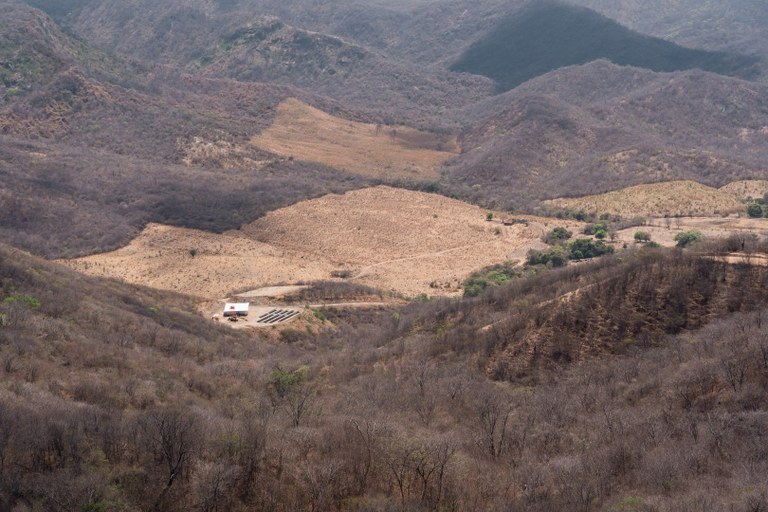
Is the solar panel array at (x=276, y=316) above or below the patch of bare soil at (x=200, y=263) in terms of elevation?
below

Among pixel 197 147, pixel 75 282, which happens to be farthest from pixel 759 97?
pixel 75 282

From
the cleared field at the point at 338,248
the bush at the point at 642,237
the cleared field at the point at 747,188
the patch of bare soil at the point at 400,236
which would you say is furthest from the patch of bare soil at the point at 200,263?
the cleared field at the point at 747,188

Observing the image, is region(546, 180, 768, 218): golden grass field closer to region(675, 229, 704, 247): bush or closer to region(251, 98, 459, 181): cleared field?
region(675, 229, 704, 247): bush

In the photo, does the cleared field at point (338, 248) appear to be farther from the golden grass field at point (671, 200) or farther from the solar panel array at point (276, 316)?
the golden grass field at point (671, 200)

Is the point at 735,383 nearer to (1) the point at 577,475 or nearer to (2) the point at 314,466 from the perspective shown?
(1) the point at 577,475

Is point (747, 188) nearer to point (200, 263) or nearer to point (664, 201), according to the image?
point (664, 201)

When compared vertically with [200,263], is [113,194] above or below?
above

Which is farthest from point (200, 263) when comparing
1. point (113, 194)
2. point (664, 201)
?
point (664, 201)
